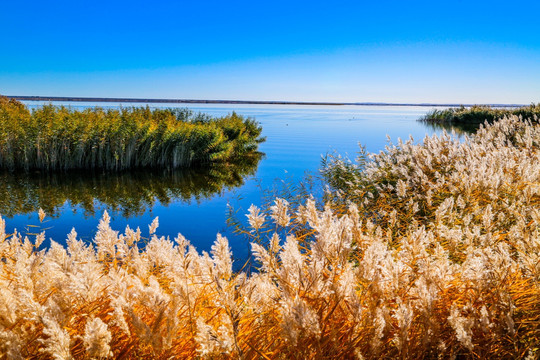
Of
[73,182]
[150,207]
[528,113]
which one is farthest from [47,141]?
→ [528,113]

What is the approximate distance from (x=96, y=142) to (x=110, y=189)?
349 centimetres

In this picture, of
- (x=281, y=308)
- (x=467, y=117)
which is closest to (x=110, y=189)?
(x=281, y=308)

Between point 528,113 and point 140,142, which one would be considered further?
point 528,113

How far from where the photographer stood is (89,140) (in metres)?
15.3

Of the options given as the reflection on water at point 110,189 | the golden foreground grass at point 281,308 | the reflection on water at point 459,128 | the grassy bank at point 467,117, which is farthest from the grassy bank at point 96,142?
the grassy bank at point 467,117

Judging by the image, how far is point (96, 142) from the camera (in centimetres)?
1549

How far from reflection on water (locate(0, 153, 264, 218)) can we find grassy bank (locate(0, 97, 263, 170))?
728 mm

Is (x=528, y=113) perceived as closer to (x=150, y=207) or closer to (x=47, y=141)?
(x=150, y=207)

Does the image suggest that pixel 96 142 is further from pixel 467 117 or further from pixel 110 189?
pixel 467 117

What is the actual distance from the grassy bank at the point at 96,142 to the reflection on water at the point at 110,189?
2.39ft

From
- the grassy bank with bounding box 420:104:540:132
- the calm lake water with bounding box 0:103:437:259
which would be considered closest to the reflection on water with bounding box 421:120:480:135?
the grassy bank with bounding box 420:104:540:132

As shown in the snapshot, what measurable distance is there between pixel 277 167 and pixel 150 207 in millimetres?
7961

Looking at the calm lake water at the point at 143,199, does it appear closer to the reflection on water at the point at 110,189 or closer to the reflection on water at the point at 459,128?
the reflection on water at the point at 110,189

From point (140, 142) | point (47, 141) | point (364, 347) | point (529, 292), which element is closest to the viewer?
point (364, 347)
